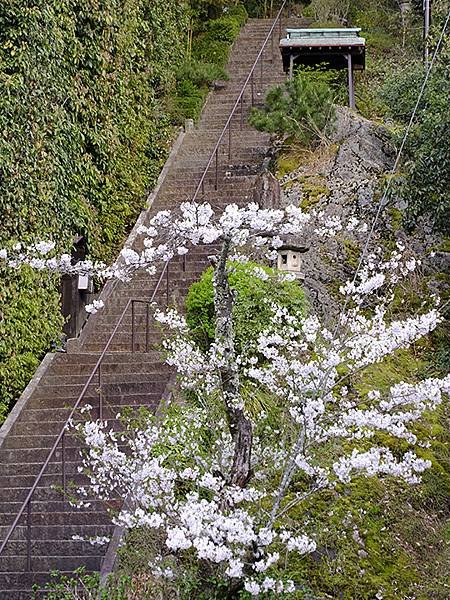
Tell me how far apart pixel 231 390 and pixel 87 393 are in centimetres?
438

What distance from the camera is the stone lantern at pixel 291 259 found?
11781mm

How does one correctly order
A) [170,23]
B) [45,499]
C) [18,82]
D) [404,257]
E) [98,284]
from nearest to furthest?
[45,499] < [18,82] < [404,257] < [98,284] < [170,23]

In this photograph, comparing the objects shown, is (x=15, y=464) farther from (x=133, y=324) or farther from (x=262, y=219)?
(x=262, y=219)

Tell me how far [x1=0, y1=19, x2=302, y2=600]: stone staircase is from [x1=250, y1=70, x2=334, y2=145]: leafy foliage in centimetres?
92

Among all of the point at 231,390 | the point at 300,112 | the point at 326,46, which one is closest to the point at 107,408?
the point at 231,390

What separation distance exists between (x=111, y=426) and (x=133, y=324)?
2.06m

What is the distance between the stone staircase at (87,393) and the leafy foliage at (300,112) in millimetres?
922

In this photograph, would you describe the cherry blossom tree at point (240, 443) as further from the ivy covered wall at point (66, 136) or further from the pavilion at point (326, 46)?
the pavilion at point (326, 46)

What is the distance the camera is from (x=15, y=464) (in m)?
10.1

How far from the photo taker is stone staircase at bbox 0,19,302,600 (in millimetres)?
8719

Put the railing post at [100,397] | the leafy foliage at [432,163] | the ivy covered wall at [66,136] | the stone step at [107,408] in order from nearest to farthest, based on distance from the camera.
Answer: the railing post at [100,397], the stone step at [107,408], the leafy foliage at [432,163], the ivy covered wall at [66,136]

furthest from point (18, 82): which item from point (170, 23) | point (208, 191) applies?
point (170, 23)

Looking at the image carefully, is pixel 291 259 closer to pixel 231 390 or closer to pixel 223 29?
pixel 231 390

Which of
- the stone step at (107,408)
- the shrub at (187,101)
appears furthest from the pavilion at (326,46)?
the stone step at (107,408)
